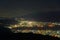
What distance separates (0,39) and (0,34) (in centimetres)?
336

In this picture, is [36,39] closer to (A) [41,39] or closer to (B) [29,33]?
(A) [41,39]

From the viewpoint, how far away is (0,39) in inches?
1342

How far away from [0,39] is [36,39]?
266 inches

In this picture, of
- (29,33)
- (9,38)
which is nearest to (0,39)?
(9,38)

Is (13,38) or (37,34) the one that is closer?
(13,38)

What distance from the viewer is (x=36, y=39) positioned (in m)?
33.7

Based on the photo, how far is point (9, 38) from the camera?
34.2 metres

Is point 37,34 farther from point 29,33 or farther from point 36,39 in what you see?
point 36,39

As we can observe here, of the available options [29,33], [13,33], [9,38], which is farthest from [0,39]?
[29,33]

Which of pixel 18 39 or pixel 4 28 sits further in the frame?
pixel 4 28

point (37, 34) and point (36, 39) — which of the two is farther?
point (37, 34)

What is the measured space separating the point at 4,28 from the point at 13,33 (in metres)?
Answer: 2.23

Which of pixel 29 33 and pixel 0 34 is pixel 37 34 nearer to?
pixel 29 33

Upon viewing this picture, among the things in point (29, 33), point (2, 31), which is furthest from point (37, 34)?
point (2, 31)
